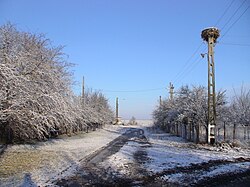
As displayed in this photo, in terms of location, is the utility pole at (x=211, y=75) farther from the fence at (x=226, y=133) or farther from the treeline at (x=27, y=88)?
the treeline at (x=27, y=88)

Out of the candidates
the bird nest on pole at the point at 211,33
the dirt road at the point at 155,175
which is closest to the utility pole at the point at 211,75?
the bird nest on pole at the point at 211,33

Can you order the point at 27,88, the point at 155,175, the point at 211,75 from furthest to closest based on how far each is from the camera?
the point at 211,75 → the point at 27,88 → the point at 155,175

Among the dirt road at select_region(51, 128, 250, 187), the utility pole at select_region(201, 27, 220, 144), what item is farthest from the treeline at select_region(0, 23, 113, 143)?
the utility pole at select_region(201, 27, 220, 144)

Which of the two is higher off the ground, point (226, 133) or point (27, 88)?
point (27, 88)

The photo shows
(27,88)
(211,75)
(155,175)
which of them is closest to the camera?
(155,175)

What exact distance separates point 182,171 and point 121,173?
7.73ft

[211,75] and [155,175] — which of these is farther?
[211,75]

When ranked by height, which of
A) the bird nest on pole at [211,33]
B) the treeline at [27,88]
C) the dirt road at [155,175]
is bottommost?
the dirt road at [155,175]

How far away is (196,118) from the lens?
27.6 m

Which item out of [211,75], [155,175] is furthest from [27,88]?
[211,75]

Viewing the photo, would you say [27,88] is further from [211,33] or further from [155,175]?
[211,33]

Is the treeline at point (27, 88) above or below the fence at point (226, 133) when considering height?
above

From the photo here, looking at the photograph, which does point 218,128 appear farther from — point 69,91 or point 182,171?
point 182,171

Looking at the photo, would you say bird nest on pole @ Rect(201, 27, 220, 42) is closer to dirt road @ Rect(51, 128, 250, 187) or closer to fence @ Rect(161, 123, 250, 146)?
fence @ Rect(161, 123, 250, 146)
